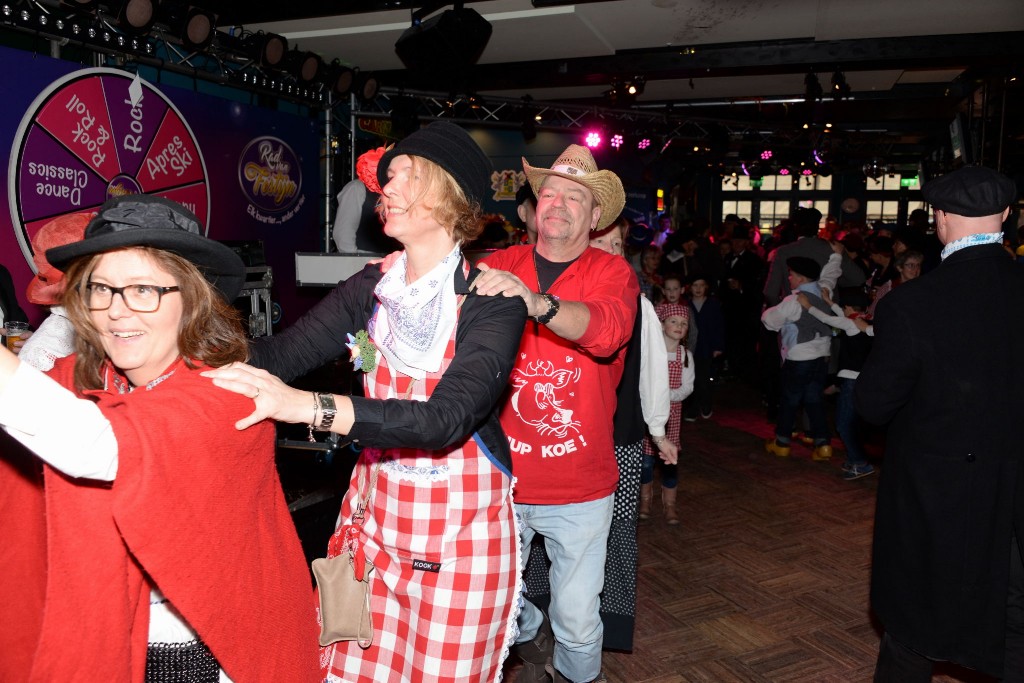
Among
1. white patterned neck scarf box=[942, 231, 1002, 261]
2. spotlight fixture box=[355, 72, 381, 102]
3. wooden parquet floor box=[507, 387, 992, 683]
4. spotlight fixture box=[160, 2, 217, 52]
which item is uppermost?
spotlight fixture box=[355, 72, 381, 102]

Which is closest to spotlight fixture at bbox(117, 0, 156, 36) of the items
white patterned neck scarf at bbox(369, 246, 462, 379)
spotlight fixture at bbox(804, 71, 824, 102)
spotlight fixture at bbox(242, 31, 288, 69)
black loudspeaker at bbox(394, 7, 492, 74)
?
spotlight fixture at bbox(242, 31, 288, 69)

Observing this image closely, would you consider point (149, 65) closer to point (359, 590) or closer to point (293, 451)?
point (293, 451)

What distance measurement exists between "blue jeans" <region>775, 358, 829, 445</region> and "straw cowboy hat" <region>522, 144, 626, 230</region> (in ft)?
12.4

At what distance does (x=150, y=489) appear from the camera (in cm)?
113

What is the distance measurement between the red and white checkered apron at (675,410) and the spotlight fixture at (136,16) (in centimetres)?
425

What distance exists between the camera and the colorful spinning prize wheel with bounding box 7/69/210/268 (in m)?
5.24

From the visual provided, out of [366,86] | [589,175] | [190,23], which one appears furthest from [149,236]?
[366,86]

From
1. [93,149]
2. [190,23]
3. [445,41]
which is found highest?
[190,23]

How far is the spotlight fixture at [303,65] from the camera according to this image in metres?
7.32

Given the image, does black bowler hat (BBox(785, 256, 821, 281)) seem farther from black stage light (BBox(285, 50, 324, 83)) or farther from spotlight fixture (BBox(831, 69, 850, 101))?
black stage light (BBox(285, 50, 324, 83))

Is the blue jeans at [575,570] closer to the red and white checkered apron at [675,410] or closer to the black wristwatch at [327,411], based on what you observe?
the black wristwatch at [327,411]

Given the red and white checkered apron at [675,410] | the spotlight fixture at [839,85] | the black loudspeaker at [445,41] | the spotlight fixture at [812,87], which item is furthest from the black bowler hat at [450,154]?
the spotlight fixture at [812,87]

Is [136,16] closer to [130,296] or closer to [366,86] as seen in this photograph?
[366,86]

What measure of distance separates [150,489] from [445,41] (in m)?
5.17
